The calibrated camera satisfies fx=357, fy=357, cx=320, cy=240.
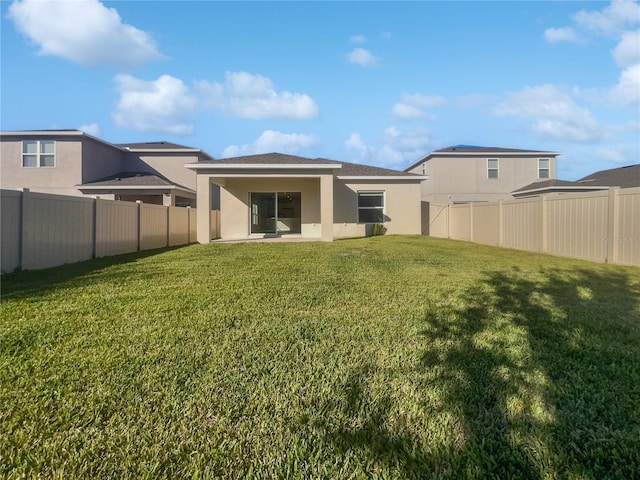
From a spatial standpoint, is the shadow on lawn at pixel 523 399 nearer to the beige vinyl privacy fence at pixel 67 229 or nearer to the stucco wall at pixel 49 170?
the beige vinyl privacy fence at pixel 67 229

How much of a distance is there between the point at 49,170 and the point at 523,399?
24.2 m

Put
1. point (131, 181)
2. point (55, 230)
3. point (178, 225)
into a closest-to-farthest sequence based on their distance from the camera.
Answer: point (55, 230), point (178, 225), point (131, 181)

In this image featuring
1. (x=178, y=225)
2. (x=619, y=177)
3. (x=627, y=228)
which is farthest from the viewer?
(x=619, y=177)

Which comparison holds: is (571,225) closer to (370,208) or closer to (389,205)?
(389,205)

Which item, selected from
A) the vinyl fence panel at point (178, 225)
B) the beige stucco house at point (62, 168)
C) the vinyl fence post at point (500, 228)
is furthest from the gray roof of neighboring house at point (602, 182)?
the beige stucco house at point (62, 168)

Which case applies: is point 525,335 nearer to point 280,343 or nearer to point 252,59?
point 280,343

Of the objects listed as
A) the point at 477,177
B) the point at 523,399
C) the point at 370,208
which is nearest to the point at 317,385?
the point at 523,399

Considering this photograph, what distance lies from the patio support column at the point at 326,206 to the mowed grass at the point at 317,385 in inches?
349

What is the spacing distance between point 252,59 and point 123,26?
5.05 m

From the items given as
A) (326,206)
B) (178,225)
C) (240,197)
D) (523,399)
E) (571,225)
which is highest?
(240,197)

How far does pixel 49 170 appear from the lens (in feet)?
64.5

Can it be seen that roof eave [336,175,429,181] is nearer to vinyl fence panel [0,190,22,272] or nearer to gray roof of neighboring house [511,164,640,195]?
gray roof of neighboring house [511,164,640,195]

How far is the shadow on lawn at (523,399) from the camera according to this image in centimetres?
192

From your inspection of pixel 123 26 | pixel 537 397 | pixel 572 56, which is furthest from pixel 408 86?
pixel 537 397
